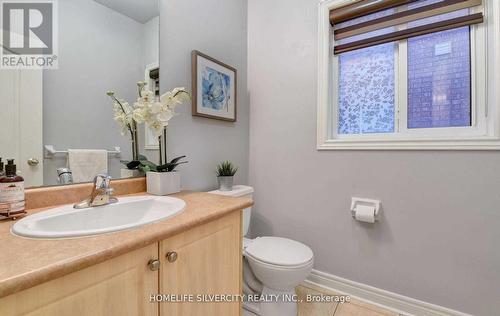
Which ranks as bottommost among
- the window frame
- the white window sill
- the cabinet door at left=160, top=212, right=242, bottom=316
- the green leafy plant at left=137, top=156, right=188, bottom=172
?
the cabinet door at left=160, top=212, right=242, bottom=316

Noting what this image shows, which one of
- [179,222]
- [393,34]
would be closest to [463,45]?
[393,34]

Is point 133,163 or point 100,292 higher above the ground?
point 133,163

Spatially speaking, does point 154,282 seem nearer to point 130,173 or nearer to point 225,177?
point 130,173

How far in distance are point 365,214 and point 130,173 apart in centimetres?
140

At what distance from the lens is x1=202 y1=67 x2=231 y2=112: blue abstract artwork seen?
5.05 feet

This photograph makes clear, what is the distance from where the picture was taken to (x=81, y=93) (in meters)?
0.98

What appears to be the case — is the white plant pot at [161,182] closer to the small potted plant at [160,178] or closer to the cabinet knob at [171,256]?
the small potted plant at [160,178]

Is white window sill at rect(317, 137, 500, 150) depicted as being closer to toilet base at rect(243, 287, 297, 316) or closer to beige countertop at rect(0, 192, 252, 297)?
toilet base at rect(243, 287, 297, 316)

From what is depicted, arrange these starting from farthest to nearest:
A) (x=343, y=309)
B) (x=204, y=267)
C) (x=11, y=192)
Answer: (x=343, y=309) < (x=204, y=267) < (x=11, y=192)

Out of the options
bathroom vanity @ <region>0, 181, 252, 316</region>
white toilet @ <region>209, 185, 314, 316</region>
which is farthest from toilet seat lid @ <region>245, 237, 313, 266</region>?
bathroom vanity @ <region>0, 181, 252, 316</region>

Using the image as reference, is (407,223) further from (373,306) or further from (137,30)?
(137,30)

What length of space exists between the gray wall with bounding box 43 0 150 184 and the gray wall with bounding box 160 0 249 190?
199 mm

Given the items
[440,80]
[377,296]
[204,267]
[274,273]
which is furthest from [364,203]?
[204,267]

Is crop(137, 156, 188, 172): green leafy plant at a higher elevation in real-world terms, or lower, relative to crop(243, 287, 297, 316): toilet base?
higher
